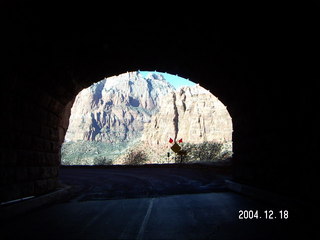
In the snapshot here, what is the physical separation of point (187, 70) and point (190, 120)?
109 meters

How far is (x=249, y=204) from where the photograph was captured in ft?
21.0

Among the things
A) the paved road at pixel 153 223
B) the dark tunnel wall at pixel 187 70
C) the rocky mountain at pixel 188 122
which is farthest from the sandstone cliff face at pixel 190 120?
the paved road at pixel 153 223

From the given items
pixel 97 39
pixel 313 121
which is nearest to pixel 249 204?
pixel 313 121

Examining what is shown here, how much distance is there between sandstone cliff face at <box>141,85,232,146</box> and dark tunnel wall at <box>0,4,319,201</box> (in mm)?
100129

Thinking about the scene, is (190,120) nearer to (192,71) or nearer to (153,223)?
(192,71)

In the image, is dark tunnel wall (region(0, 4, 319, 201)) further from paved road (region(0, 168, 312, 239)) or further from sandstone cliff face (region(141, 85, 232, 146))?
sandstone cliff face (region(141, 85, 232, 146))

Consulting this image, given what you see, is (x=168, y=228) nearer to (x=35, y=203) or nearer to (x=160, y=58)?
(x=35, y=203)

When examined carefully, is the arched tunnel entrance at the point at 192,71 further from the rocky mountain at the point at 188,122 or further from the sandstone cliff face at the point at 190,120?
the sandstone cliff face at the point at 190,120

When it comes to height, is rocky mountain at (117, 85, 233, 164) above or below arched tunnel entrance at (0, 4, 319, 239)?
above

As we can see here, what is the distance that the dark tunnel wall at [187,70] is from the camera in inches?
199

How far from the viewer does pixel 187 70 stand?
358 inches

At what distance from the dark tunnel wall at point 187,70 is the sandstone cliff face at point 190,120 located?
A: 100 m

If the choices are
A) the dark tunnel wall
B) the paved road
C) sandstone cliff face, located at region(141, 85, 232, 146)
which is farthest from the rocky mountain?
the paved road

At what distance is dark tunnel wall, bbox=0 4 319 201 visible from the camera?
506 cm
